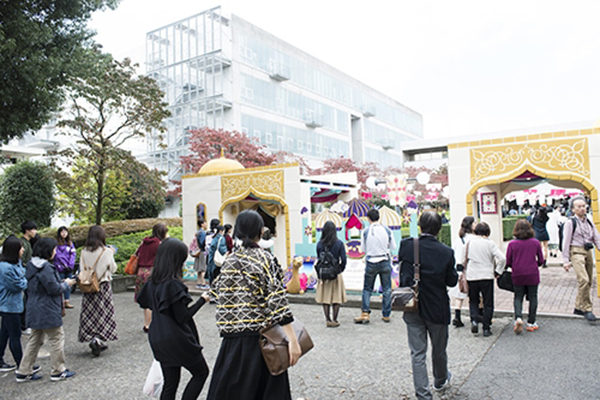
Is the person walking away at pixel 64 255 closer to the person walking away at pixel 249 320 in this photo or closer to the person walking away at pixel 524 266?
the person walking away at pixel 249 320

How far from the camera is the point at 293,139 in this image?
3494cm

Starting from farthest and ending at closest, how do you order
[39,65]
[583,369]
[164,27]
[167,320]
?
1. [164,27]
2. [39,65]
3. [583,369]
4. [167,320]

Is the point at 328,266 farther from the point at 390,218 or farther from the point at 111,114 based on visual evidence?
the point at 111,114

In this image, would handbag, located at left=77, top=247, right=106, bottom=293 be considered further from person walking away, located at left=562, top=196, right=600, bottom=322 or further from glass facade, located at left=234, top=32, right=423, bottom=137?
glass facade, located at left=234, top=32, right=423, bottom=137

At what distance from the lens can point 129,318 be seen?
8.01 m

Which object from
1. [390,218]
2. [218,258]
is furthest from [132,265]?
[390,218]

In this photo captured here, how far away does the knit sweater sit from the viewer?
267 cm

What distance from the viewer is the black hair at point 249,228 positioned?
9.11ft

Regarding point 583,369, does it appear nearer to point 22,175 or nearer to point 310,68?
point 22,175

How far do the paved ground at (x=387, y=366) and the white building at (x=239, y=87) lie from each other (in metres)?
25.2

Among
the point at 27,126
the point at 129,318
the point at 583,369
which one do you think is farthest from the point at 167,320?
the point at 27,126

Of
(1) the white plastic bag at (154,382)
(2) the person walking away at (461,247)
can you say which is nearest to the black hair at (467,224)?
(2) the person walking away at (461,247)

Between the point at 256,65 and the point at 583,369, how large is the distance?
3104 cm

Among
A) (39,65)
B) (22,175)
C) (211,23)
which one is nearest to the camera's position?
(39,65)
